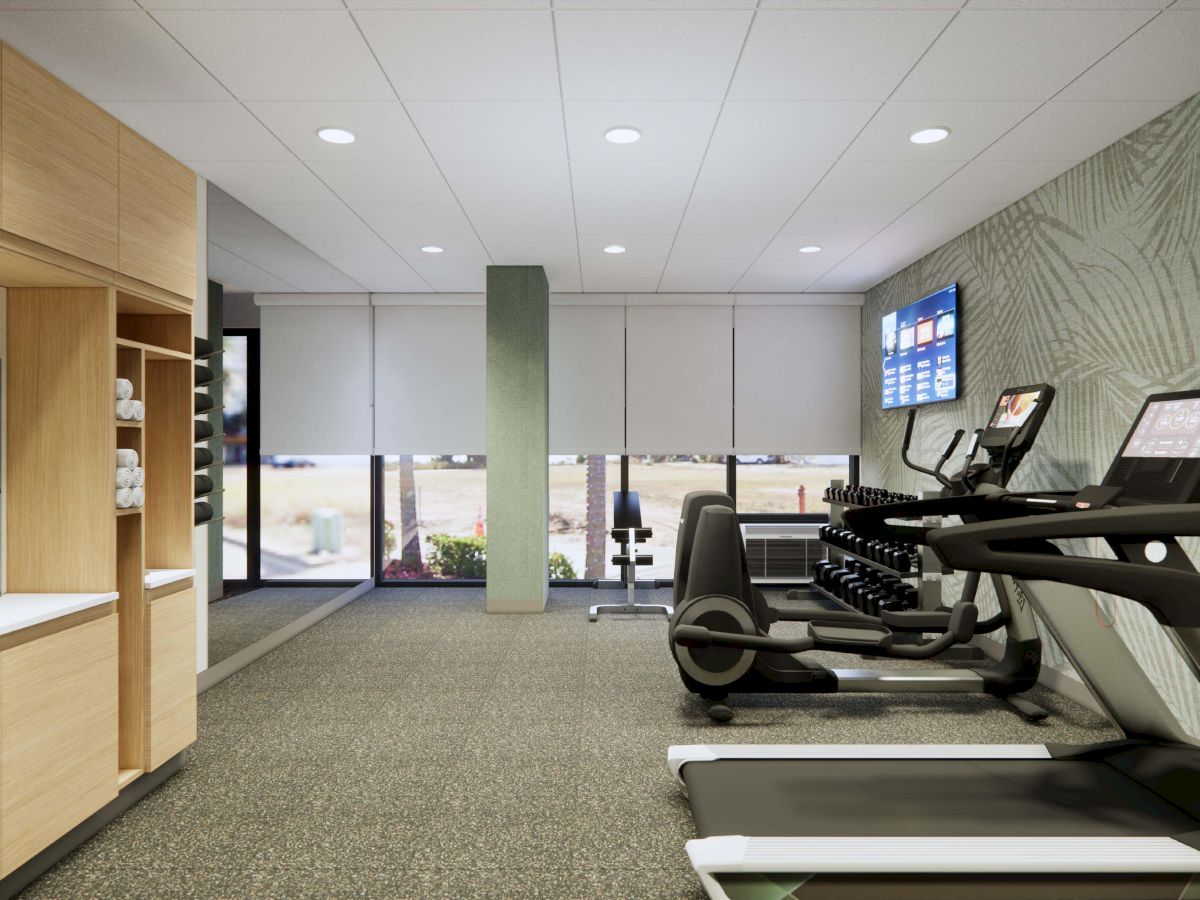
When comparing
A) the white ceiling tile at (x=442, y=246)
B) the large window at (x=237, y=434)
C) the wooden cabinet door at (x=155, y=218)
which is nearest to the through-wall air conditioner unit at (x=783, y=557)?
the white ceiling tile at (x=442, y=246)

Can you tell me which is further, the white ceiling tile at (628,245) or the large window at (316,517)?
the large window at (316,517)

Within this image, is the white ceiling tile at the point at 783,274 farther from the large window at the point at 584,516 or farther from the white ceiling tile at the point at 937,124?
the large window at the point at 584,516

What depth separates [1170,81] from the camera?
280 cm

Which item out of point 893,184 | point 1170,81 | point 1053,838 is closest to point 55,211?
point 1053,838

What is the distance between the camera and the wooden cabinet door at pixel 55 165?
2164 millimetres

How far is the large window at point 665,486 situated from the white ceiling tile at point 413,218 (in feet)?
9.92

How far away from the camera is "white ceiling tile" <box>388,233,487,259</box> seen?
4917 millimetres

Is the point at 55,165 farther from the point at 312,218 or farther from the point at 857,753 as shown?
the point at 857,753

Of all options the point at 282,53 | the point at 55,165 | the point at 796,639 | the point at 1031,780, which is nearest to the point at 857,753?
the point at 1031,780

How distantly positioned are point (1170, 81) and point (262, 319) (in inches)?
255

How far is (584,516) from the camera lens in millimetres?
6977

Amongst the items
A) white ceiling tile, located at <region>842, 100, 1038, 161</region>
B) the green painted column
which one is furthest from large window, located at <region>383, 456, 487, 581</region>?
white ceiling tile, located at <region>842, 100, 1038, 161</region>

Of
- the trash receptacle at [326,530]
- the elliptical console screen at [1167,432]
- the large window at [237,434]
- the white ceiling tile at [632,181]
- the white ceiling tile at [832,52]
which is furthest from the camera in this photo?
the trash receptacle at [326,530]

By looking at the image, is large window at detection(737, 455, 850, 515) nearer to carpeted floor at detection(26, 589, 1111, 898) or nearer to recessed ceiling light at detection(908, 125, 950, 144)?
carpeted floor at detection(26, 589, 1111, 898)
